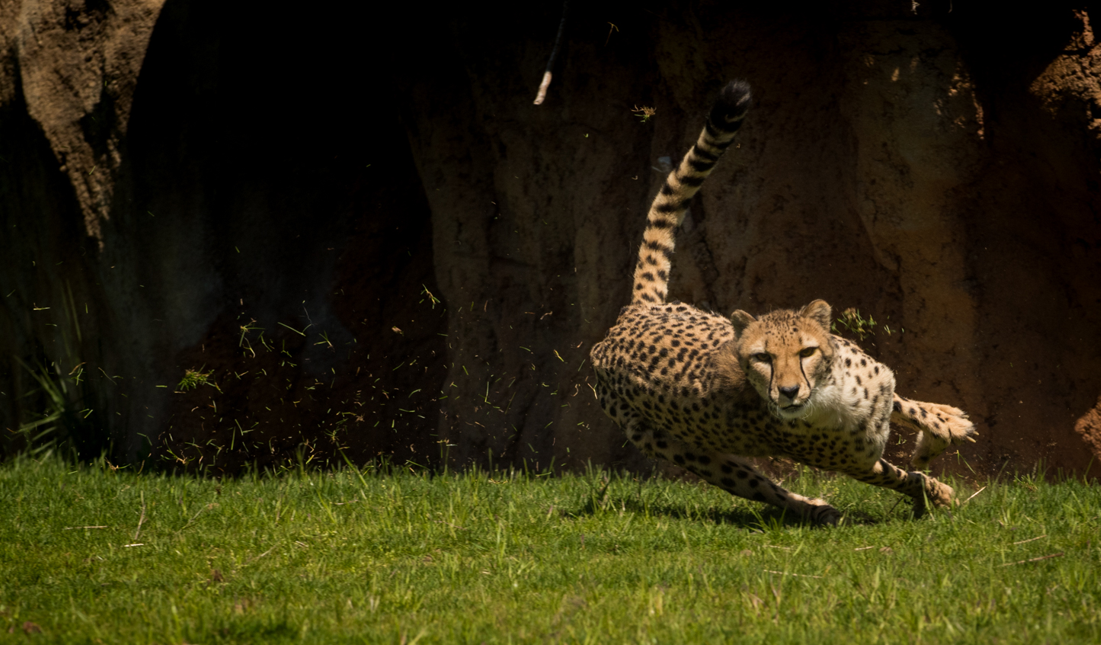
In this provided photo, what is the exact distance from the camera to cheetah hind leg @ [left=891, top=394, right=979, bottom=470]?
4973mm

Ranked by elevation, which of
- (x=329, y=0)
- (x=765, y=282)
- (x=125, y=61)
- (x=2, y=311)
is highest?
(x=329, y=0)

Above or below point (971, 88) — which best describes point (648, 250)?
below

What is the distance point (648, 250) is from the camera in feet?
19.5

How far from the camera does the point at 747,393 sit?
4.75 meters

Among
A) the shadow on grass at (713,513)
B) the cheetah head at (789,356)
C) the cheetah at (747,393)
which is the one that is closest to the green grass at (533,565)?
the shadow on grass at (713,513)

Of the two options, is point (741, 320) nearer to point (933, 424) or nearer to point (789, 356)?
point (789, 356)

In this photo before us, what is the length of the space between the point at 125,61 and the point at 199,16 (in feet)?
1.99

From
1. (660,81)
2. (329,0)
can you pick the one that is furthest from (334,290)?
(660,81)

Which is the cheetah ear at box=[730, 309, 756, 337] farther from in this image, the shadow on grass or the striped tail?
the striped tail

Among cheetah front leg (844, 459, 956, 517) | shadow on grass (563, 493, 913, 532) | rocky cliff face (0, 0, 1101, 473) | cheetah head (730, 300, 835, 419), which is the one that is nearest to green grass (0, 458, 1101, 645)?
shadow on grass (563, 493, 913, 532)

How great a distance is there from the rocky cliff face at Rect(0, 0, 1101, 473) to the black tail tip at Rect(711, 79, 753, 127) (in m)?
1.06

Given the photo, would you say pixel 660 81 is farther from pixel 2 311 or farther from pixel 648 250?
pixel 2 311

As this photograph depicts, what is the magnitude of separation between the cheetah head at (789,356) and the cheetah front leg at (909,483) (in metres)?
0.60

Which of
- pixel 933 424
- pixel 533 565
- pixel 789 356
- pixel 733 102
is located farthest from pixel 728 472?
pixel 733 102
